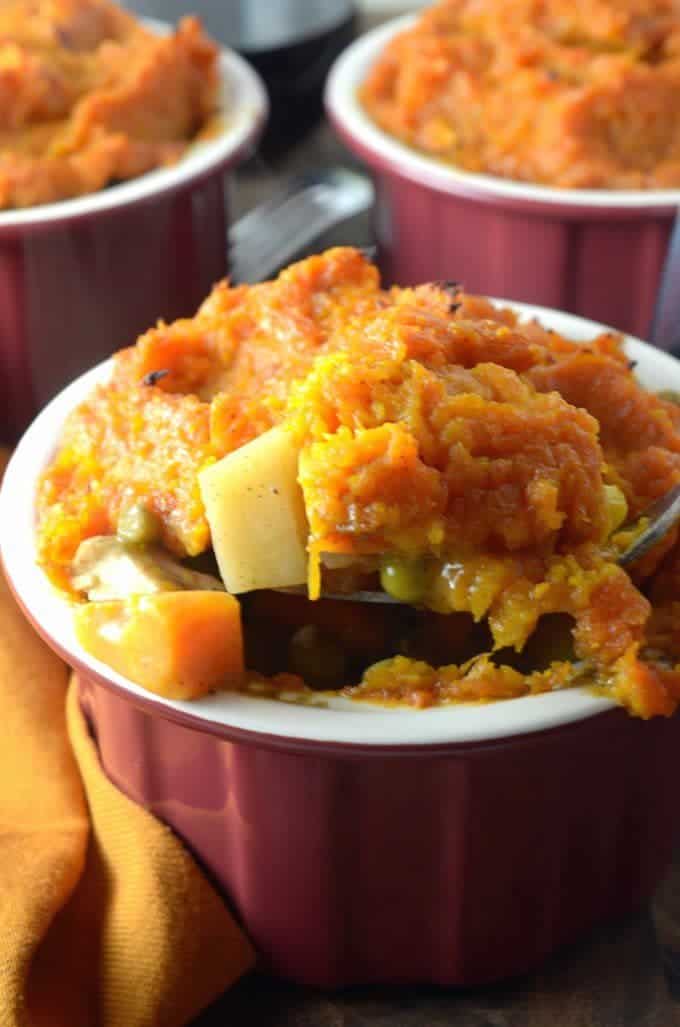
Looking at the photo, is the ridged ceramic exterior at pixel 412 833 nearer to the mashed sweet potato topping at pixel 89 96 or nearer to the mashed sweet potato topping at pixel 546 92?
the mashed sweet potato topping at pixel 89 96

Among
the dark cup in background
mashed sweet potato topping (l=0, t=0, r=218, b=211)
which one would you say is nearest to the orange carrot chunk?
mashed sweet potato topping (l=0, t=0, r=218, b=211)

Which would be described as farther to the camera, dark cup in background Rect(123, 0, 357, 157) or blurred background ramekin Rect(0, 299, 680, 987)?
dark cup in background Rect(123, 0, 357, 157)

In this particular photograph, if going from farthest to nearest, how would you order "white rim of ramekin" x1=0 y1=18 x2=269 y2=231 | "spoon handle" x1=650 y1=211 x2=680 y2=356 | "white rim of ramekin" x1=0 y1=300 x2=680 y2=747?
"white rim of ramekin" x1=0 y1=18 x2=269 y2=231 → "spoon handle" x1=650 y1=211 x2=680 y2=356 → "white rim of ramekin" x1=0 y1=300 x2=680 y2=747

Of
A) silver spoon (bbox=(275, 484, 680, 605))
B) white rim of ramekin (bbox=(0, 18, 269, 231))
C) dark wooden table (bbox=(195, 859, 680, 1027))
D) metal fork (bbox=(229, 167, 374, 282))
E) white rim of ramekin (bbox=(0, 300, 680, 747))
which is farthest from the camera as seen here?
metal fork (bbox=(229, 167, 374, 282))

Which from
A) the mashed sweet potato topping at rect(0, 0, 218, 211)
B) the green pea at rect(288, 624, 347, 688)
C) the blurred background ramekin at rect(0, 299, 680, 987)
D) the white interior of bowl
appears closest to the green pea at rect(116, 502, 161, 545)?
the blurred background ramekin at rect(0, 299, 680, 987)

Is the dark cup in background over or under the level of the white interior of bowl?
under

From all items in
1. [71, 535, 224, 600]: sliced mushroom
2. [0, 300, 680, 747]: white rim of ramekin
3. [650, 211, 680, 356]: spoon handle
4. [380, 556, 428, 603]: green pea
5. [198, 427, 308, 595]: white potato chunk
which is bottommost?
[650, 211, 680, 356]: spoon handle

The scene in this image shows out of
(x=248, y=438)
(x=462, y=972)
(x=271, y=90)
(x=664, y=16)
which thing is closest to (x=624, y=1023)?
(x=462, y=972)

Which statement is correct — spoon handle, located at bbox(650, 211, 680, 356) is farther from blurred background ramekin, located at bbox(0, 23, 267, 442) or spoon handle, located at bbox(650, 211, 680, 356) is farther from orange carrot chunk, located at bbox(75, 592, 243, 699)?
orange carrot chunk, located at bbox(75, 592, 243, 699)
